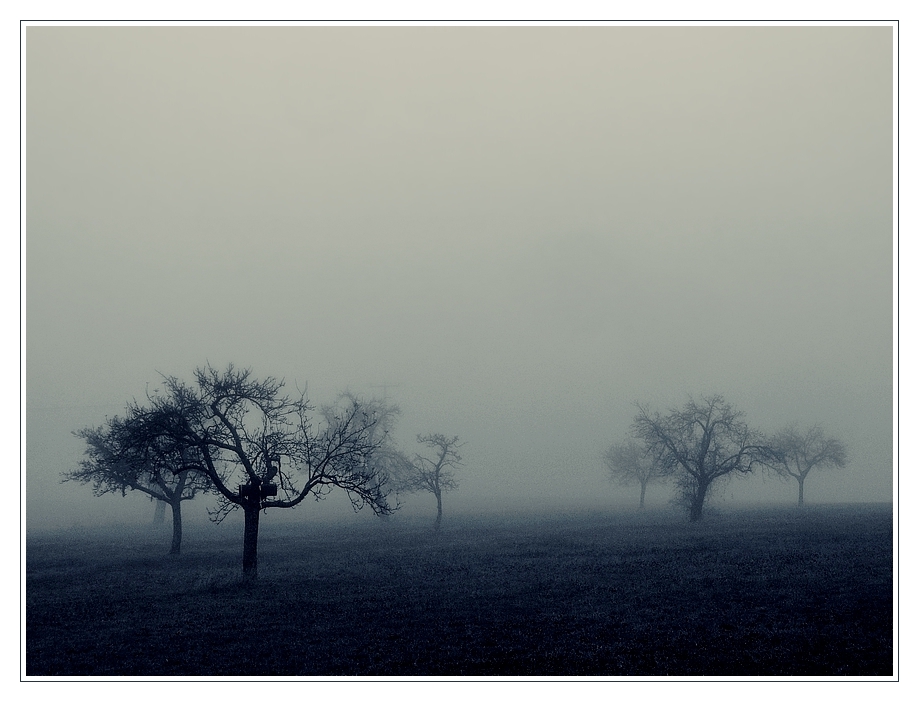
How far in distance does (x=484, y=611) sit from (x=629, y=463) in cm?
7110

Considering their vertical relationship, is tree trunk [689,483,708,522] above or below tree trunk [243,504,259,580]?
below

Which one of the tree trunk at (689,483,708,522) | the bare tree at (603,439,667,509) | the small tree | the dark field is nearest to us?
the dark field

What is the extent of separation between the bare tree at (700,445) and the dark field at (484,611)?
49.7 ft

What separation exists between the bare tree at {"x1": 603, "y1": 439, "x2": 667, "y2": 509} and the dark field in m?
51.5

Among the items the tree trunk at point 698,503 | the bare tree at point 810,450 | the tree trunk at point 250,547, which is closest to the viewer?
the tree trunk at point 250,547

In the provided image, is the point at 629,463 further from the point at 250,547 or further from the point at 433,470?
the point at 250,547

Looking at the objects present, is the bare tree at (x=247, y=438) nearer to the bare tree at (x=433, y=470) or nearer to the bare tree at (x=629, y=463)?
the bare tree at (x=433, y=470)

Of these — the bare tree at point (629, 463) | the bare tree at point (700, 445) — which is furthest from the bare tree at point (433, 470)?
the bare tree at point (629, 463)

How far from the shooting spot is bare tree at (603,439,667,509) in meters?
82.6

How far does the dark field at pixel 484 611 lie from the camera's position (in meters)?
13.1

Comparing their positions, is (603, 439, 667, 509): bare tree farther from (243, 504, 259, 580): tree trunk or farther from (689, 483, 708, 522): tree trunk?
(243, 504, 259, 580): tree trunk

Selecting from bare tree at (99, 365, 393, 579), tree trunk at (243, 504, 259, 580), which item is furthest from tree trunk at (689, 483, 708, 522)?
tree trunk at (243, 504, 259, 580)

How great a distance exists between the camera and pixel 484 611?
56.9ft

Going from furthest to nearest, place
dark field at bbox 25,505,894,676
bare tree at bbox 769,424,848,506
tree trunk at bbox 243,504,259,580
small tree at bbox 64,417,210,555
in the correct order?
1. bare tree at bbox 769,424,848,506
2. small tree at bbox 64,417,210,555
3. tree trunk at bbox 243,504,259,580
4. dark field at bbox 25,505,894,676
